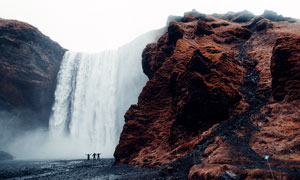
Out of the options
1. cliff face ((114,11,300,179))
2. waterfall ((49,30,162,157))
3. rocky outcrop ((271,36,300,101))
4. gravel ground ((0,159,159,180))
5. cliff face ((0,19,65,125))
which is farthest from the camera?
cliff face ((0,19,65,125))

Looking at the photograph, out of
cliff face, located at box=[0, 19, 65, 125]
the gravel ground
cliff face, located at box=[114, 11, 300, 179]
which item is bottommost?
the gravel ground

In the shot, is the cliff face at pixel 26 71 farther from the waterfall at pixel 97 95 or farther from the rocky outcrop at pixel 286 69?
the rocky outcrop at pixel 286 69

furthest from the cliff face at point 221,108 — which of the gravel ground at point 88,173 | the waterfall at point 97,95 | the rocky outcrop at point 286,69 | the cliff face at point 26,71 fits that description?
the cliff face at point 26,71

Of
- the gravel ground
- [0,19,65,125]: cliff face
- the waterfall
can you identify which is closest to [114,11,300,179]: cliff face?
the gravel ground

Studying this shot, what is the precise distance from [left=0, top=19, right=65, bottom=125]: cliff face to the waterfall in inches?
146

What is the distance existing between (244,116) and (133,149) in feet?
43.8

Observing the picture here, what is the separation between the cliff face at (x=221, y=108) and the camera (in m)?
9.90

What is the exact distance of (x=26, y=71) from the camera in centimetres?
5541

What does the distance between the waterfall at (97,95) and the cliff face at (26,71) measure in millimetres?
3719

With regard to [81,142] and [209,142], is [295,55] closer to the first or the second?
[209,142]

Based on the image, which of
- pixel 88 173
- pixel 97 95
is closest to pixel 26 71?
pixel 97 95

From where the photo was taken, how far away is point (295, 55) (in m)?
14.3

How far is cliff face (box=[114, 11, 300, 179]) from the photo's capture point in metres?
9.90

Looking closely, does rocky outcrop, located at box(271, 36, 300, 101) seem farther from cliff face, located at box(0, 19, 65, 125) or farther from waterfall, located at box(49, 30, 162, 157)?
cliff face, located at box(0, 19, 65, 125)
